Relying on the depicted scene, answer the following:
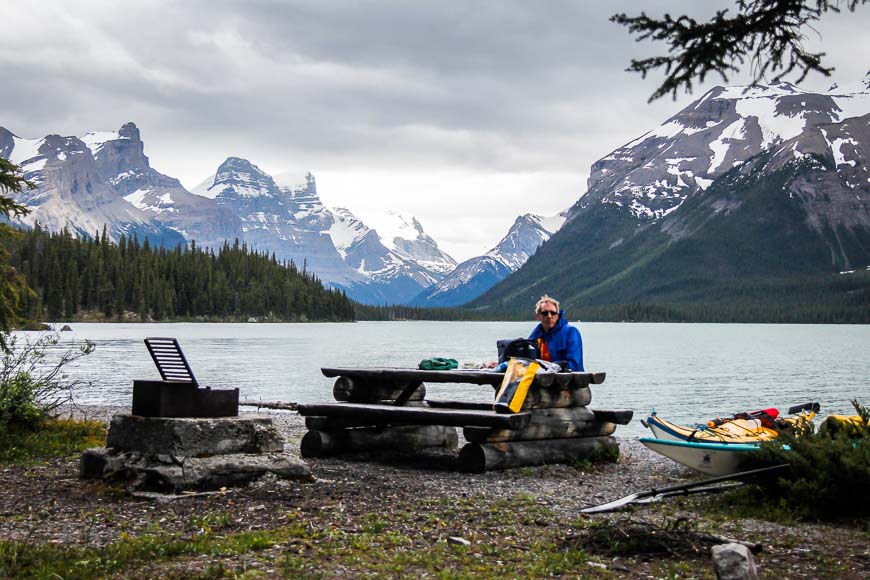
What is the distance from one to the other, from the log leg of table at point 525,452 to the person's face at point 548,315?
79.8 inches

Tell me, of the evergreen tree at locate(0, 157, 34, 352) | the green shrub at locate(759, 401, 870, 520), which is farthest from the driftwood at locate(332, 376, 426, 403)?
the green shrub at locate(759, 401, 870, 520)

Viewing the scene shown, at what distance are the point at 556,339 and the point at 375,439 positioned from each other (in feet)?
12.6

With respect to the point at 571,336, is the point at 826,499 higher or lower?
lower

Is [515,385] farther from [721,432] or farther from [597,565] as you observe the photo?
[597,565]

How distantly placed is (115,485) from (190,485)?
108 centimetres

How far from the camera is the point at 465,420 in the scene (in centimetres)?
1362

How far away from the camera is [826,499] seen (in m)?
10.4

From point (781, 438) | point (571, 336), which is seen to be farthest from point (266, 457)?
point (781, 438)

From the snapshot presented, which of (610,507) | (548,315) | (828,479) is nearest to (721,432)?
(548,315)

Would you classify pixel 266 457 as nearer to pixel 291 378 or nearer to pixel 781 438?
pixel 781 438

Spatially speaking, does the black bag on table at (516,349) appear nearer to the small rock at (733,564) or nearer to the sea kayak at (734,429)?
the sea kayak at (734,429)

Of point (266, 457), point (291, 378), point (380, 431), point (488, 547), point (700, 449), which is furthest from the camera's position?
point (291, 378)

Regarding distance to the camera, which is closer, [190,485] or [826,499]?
[826,499]

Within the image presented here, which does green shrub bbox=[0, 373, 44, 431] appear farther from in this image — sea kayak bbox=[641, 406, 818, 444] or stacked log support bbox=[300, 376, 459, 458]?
sea kayak bbox=[641, 406, 818, 444]
